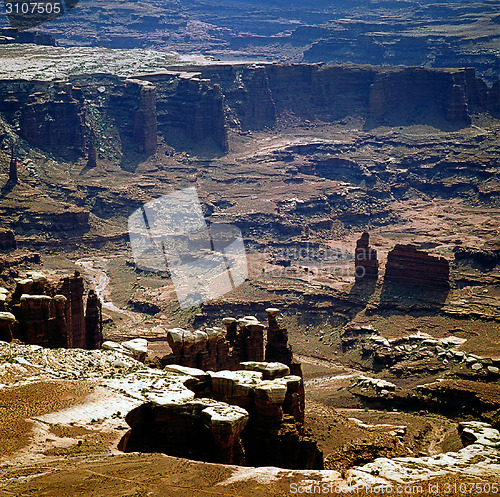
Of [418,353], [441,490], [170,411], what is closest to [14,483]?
[170,411]

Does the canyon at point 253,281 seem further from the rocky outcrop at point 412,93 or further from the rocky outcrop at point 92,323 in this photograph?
the rocky outcrop at point 412,93

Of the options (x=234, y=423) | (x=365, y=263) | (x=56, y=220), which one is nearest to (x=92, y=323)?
(x=234, y=423)

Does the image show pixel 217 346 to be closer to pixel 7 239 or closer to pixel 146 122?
pixel 7 239

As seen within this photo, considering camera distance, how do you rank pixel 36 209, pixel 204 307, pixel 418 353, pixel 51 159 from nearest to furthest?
pixel 418 353
pixel 204 307
pixel 36 209
pixel 51 159

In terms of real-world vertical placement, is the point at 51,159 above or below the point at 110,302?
above

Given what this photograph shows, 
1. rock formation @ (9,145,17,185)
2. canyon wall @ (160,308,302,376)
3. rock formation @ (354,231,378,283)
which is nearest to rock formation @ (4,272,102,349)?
canyon wall @ (160,308,302,376)

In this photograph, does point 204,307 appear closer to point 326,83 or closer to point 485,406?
point 485,406

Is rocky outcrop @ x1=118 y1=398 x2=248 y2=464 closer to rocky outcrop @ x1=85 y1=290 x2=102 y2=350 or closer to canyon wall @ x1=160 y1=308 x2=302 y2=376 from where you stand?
canyon wall @ x1=160 y1=308 x2=302 y2=376
